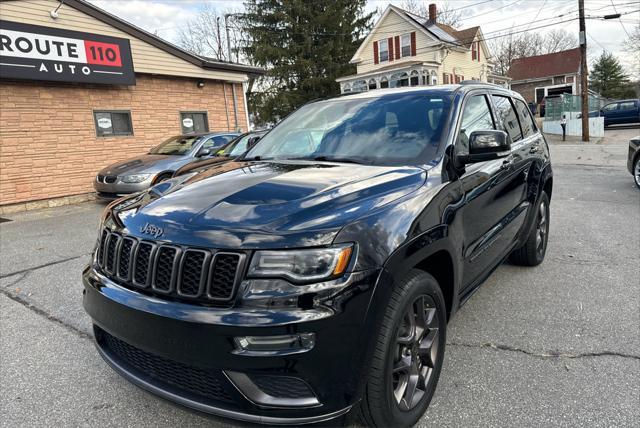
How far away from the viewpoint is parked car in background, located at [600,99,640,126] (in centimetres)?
2762

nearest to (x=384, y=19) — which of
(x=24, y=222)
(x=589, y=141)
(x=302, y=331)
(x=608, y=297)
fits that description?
(x=589, y=141)

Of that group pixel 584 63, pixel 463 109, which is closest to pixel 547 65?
pixel 584 63

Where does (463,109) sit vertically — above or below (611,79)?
below

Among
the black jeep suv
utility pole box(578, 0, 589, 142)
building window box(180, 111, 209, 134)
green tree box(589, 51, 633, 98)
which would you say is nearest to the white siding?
utility pole box(578, 0, 589, 142)

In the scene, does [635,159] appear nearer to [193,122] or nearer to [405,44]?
[193,122]

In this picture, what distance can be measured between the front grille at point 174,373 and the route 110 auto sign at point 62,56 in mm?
9435

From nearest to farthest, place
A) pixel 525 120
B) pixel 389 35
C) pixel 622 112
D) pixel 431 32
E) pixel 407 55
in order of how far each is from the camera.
→ pixel 525 120
pixel 622 112
pixel 431 32
pixel 407 55
pixel 389 35

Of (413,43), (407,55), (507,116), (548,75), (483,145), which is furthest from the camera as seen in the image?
(548,75)

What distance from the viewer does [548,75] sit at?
48.9 m

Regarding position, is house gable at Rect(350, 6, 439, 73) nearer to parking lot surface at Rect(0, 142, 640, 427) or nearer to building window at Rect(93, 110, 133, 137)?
building window at Rect(93, 110, 133, 137)

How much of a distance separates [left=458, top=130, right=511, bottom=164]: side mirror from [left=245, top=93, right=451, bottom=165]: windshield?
0.68 ft

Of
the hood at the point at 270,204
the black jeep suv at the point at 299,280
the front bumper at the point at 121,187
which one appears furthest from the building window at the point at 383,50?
the hood at the point at 270,204

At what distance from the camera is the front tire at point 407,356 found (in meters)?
1.96

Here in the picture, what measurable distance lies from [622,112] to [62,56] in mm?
30621
